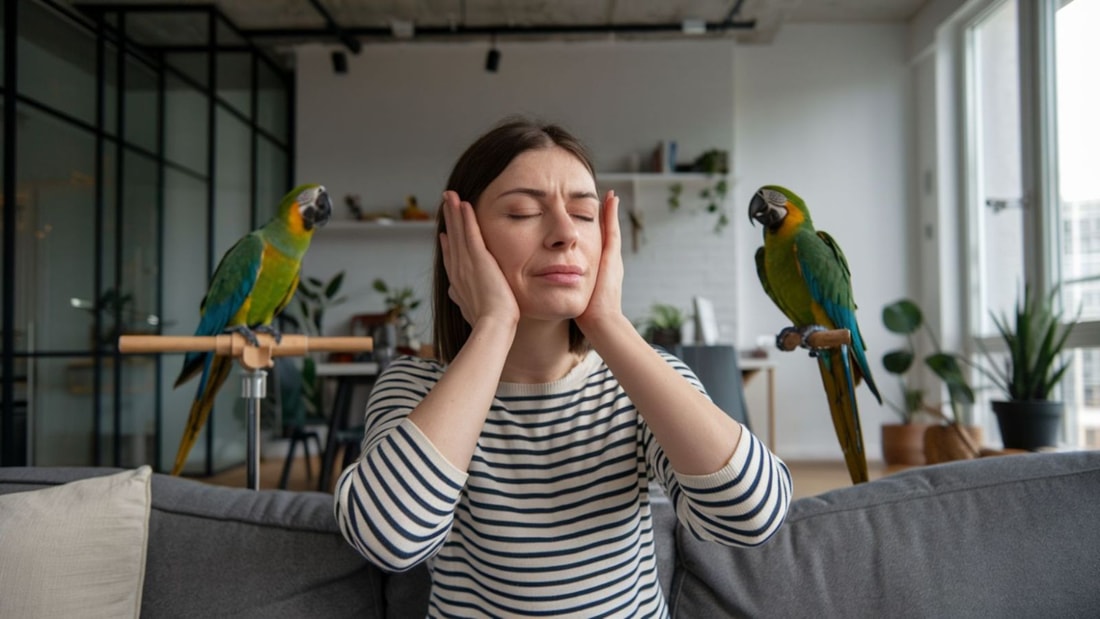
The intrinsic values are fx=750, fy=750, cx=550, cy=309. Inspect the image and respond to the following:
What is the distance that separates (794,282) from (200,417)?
3.41ft

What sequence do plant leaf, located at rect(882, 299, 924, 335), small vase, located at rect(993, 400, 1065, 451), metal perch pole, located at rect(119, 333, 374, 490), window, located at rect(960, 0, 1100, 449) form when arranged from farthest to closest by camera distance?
plant leaf, located at rect(882, 299, 924, 335)
window, located at rect(960, 0, 1100, 449)
small vase, located at rect(993, 400, 1065, 451)
metal perch pole, located at rect(119, 333, 374, 490)

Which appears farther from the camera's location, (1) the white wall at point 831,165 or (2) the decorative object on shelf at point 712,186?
(1) the white wall at point 831,165

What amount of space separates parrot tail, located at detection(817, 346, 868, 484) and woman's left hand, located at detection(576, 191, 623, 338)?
272 millimetres

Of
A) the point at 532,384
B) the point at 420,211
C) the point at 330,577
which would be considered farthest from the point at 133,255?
the point at 532,384

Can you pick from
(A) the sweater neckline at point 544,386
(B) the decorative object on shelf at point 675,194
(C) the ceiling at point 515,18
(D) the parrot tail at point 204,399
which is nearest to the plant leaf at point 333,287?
(C) the ceiling at point 515,18

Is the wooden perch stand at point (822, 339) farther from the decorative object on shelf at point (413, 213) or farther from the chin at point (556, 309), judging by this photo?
the decorative object on shelf at point (413, 213)

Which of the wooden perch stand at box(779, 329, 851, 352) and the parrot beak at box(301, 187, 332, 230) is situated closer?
the wooden perch stand at box(779, 329, 851, 352)

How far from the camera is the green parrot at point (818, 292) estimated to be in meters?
0.90

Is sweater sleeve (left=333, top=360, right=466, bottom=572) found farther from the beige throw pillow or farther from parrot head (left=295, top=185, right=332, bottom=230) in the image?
parrot head (left=295, top=185, right=332, bottom=230)

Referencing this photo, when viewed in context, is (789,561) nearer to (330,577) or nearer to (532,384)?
(532,384)

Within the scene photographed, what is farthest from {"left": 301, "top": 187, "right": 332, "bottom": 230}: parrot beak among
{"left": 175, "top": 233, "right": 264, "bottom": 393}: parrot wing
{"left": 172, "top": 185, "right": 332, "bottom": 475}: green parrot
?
{"left": 175, "top": 233, "right": 264, "bottom": 393}: parrot wing

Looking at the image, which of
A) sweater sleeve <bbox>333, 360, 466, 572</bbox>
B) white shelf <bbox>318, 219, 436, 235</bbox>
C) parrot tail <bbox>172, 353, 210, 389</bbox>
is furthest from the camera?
white shelf <bbox>318, 219, 436, 235</bbox>

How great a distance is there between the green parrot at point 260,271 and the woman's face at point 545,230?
664mm

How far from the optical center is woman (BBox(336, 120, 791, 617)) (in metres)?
0.82
